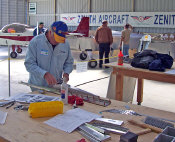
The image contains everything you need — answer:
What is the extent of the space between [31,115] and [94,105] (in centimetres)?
65

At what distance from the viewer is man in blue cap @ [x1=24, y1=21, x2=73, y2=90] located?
8.86ft

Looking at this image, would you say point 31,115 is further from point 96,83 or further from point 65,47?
point 96,83

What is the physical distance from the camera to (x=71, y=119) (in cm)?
194

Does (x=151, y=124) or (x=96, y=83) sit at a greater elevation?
(x=151, y=124)

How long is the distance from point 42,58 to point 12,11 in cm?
2010

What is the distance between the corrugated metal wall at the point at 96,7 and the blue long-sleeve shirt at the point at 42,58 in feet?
39.8

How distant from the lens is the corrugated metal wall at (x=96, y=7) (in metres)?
14.4

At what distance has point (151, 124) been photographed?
1920 millimetres

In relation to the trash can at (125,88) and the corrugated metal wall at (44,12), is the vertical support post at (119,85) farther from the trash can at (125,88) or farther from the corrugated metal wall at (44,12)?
the corrugated metal wall at (44,12)

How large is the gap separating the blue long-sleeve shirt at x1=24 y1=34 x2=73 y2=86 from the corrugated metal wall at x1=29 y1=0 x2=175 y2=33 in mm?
12142

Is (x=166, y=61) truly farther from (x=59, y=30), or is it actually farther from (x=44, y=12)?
(x=44, y=12)

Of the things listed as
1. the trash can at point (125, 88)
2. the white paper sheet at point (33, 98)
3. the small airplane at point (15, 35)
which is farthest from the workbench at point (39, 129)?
the small airplane at point (15, 35)

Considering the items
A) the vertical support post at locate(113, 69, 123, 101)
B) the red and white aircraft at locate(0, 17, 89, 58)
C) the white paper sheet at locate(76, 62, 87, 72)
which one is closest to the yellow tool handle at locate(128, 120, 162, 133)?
the vertical support post at locate(113, 69, 123, 101)

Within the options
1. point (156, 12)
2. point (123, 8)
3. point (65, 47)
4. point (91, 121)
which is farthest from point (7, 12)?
point (91, 121)
